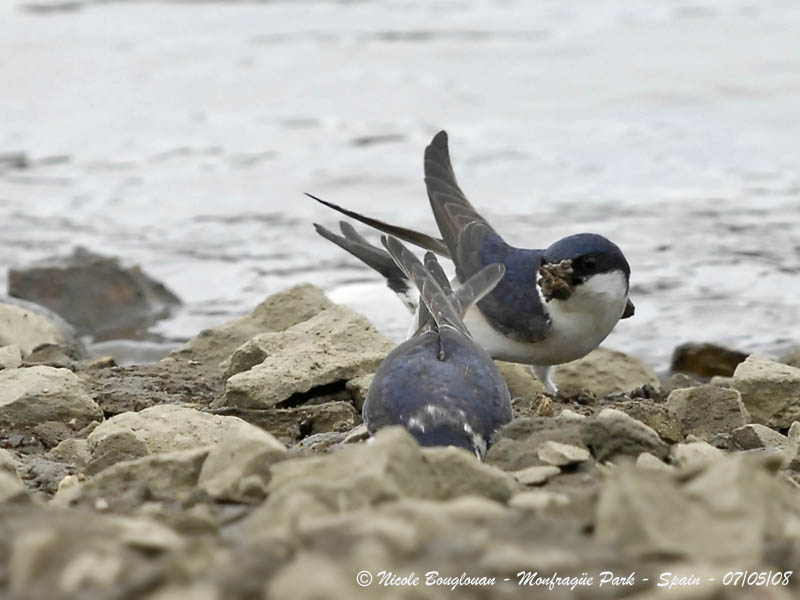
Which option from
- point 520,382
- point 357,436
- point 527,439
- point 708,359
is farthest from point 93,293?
point 527,439

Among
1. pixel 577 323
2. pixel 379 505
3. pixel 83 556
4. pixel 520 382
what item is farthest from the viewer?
pixel 520 382

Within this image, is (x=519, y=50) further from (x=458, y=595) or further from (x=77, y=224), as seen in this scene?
(x=458, y=595)

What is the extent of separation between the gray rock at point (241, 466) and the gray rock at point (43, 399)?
1.85 meters

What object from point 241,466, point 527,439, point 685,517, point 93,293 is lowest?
point 93,293

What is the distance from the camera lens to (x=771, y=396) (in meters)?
5.96

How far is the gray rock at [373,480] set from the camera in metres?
3.12

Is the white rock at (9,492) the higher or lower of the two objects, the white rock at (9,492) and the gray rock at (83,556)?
the lower

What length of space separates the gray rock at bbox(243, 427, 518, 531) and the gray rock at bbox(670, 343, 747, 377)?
4.34m

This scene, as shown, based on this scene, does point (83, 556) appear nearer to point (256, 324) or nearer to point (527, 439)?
point (527, 439)

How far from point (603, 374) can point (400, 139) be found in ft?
23.4

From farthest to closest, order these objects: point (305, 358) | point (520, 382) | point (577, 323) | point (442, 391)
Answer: point (520, 382) → point (577, 323) → point (305, 358) → point (442, 391)

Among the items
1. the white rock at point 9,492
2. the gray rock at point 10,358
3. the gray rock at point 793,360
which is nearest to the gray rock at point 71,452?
the gray rock at point 10,358

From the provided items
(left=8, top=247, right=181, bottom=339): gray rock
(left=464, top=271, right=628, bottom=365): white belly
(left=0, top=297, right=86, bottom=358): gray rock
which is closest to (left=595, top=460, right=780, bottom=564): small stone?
(left=464, top=271, right=628, bottom=365): white belly

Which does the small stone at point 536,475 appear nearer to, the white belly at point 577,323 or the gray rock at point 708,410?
the gray rock at point 708,410
